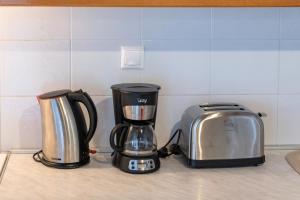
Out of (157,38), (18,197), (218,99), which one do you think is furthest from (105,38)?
(18,197)

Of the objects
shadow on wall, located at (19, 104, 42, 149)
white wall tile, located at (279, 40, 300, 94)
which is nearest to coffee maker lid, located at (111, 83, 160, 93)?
shadow on wall, located at (19, 104, 42, 149)

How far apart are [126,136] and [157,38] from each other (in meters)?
0.38

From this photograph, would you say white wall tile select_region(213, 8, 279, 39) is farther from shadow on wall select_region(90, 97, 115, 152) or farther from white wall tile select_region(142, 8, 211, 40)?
shadow on wall select_region(90, 97, 115, 152)

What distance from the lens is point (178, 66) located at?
169cm

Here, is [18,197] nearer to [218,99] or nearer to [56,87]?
[56,87]

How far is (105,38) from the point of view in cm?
164

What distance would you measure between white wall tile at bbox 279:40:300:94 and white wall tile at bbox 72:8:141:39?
537 mm

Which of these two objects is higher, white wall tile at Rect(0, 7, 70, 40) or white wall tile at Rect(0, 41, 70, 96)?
white wall tile at Rect(0, 7, 70, 40)

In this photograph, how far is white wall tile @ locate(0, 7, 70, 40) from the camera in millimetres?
1607

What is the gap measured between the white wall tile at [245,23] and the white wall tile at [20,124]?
702mm

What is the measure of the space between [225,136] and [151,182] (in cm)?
30

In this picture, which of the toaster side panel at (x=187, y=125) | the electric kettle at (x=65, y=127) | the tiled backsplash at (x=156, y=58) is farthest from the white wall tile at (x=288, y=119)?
the electric kettle at (x=65, y=127)

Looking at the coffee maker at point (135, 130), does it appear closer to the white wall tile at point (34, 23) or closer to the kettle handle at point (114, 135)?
the kettle handle at point (114, 135)

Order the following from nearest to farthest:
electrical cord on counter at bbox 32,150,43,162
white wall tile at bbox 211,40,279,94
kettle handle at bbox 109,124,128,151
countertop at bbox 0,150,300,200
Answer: countertop at bbox 0,150,300,200
kettle handle at bbox 109,124,128,151
electrical cord on counter at bbox 32,150,43,162
white wall tile at bbox 211,40,279,94
